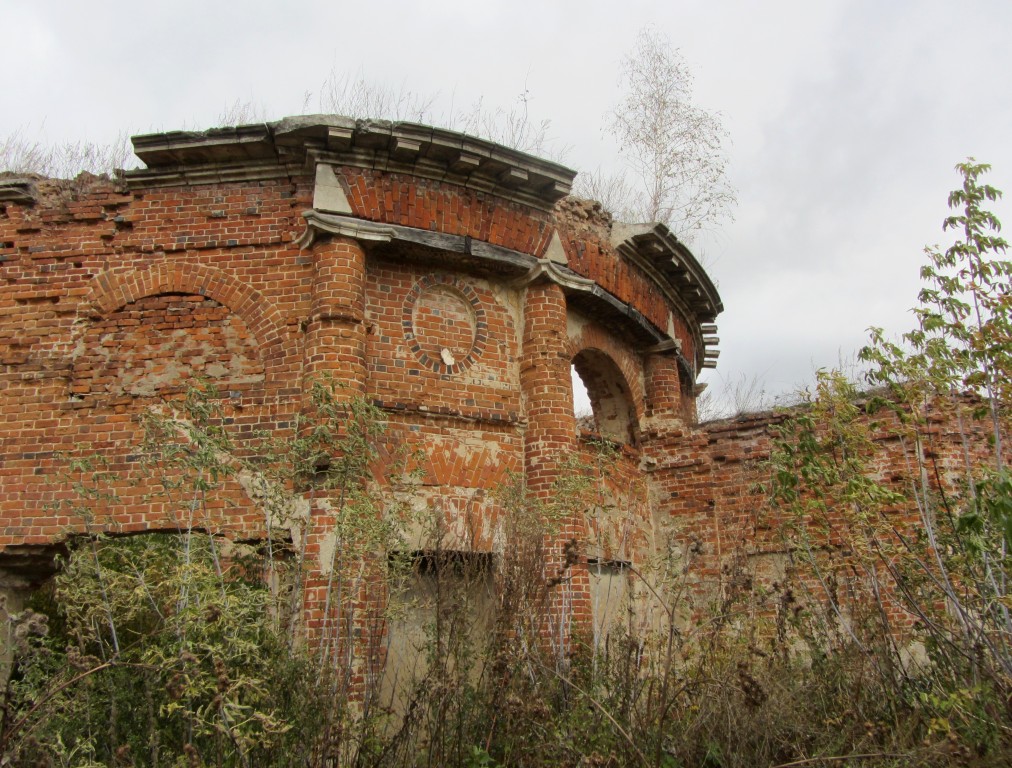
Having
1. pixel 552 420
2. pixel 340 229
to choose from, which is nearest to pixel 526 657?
pixel 552 420

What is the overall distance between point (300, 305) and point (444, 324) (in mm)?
1355

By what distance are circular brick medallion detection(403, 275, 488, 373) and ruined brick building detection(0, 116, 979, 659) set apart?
0.06 ft

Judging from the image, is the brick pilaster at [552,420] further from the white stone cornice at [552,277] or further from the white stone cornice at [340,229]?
the white stone cornice at [340,229]

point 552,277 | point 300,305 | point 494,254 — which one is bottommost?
point 300,305

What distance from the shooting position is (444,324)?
8195 mm

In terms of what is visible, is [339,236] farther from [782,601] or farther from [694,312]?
[694,312]

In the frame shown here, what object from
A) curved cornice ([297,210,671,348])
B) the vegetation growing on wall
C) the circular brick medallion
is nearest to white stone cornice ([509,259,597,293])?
curved cornice ([297,210,671,348])

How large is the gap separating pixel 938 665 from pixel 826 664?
2.35 feet

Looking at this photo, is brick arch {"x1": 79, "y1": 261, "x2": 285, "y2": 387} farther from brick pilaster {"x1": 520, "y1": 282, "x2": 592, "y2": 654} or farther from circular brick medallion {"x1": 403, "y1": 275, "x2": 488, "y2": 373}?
brick pilaster {"x1": 520, "y1": 282, "x2": 592, "y2": 654}

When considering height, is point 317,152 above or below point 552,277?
above

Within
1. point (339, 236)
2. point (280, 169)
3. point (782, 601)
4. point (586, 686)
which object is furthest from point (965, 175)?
point (280, 169)

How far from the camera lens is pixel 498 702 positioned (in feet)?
16.3

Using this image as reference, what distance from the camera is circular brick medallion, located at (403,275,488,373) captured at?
26.3 ft

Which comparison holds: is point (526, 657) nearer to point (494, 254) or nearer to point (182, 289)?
point (494, 254)
